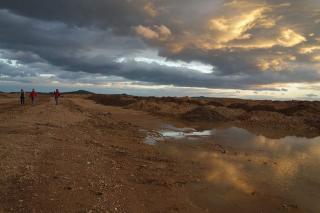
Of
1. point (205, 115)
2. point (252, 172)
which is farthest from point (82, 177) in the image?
point (205, 115)

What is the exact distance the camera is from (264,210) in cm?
1042

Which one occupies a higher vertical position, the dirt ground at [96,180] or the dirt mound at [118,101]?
the dirt mound at [118,101]

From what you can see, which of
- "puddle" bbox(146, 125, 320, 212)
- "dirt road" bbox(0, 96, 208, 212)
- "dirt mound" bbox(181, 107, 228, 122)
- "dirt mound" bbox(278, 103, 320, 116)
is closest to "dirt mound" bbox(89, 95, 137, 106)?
"dirt mound" bbox(181, 107, 228, 122)

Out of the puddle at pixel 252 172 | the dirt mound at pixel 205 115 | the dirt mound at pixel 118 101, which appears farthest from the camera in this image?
the dirt mound at pixel 118 101

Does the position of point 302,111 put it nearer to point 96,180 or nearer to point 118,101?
point 96,180

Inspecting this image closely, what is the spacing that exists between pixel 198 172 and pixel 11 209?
8198 mm

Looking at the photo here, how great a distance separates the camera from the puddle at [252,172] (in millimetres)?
11031

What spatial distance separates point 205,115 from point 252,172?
2460 centimetres

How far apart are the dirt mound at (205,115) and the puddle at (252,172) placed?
1382 centimetres

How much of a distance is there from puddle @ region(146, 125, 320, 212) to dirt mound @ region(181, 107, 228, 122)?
544 inches

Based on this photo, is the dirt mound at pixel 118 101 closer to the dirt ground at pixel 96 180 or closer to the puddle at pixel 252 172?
the puddle at pixel 252 172

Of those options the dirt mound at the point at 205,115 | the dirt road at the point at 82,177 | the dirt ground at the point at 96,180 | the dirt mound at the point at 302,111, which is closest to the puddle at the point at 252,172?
the dirt ground at the point at 96,180

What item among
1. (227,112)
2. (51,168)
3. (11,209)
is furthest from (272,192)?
(227,112)

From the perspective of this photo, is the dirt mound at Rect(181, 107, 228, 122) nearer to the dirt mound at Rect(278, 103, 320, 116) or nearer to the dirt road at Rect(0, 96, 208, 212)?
the dirt mound at Rect(278, 103, 320, 116)
